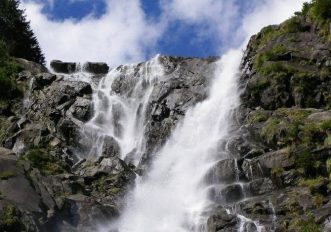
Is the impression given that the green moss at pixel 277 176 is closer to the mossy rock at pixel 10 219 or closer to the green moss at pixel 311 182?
the green moss at pixel 311 182

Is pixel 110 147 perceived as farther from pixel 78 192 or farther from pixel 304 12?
pixel 304 12

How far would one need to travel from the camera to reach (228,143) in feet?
105

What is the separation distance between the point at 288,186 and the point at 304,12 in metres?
18.1

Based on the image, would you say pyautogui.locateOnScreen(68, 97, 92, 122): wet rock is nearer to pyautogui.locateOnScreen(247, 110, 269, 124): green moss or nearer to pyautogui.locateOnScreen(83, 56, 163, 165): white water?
pyautogui.locateOnScreen(83, 56, 163, 165): white water

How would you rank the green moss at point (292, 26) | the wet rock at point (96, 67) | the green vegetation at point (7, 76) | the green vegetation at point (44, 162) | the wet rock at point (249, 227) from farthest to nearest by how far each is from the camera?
1. the wet rock at point (96, 67)
2. the green vegetation at point (7, 76)
3. the green moss at point (292, 26)
4. the green vegetation at point (44, 162)
5. the wet rock at point (249, 227)

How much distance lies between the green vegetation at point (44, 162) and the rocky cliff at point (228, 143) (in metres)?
0.07

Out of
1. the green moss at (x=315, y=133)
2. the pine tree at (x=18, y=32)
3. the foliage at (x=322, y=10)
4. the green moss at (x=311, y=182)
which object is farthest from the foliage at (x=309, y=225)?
the pine tree at (x=18, y=32)

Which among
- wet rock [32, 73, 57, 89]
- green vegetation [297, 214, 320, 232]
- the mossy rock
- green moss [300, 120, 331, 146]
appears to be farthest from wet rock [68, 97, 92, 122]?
green vegetation [297, 214, 320, 232]

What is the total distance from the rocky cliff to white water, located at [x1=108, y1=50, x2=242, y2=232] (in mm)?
689

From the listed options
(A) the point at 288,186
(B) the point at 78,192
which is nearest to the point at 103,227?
(B) the point at 78,192

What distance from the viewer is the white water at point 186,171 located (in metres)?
27.2

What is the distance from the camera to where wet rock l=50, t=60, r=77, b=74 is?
Result: 5212cm

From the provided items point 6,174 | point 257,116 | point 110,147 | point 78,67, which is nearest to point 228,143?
point 257,116

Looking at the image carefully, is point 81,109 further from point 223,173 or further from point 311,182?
point 311,182
